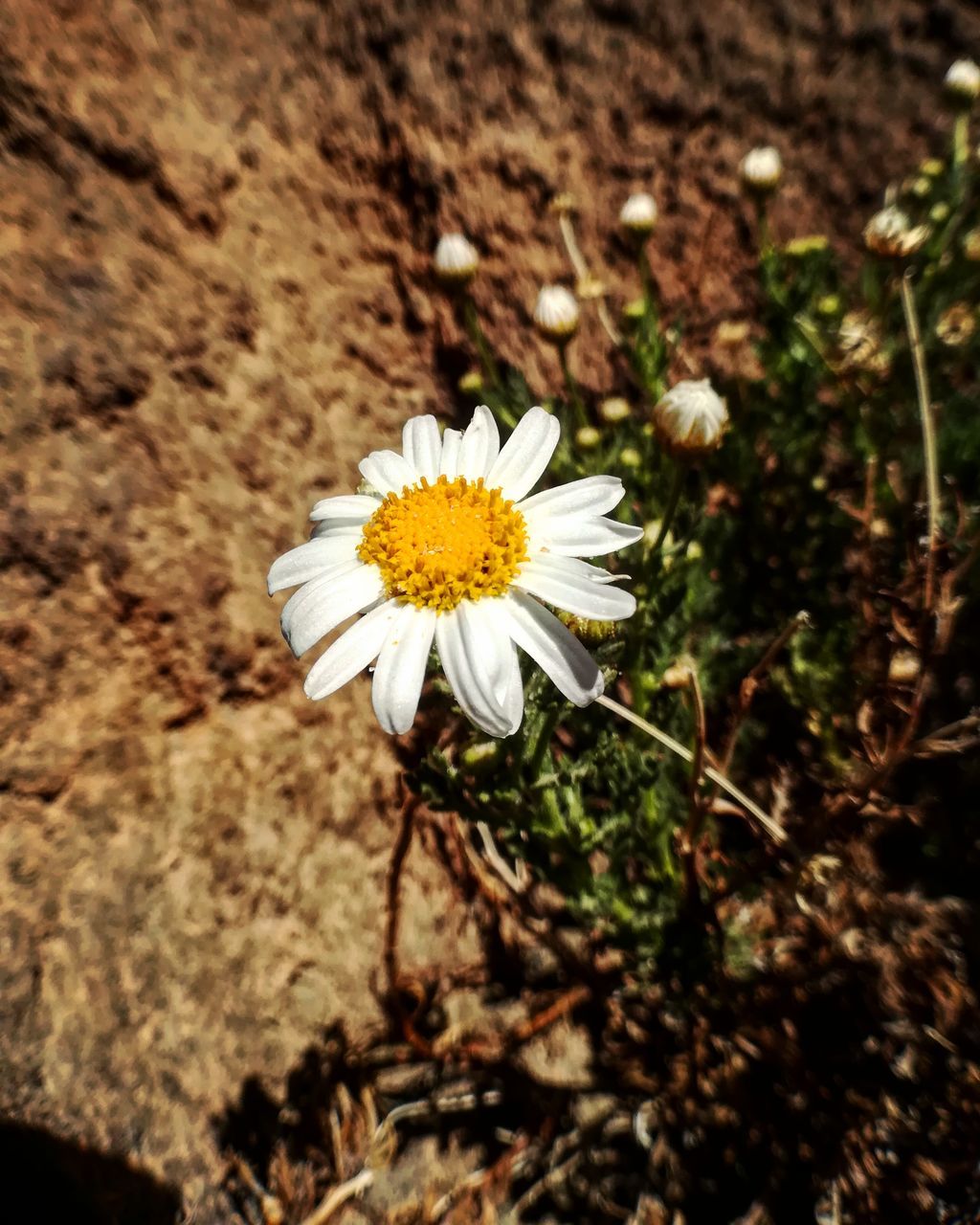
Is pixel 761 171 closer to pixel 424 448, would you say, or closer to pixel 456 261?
pixel 456 261

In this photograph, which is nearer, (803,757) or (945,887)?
(945,887)

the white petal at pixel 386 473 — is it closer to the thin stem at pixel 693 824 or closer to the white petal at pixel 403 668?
the white petal at pixel 403 668

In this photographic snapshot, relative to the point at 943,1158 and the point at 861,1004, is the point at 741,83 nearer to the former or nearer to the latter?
the point at 861,1004

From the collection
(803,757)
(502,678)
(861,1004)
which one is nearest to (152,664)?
(502,678)

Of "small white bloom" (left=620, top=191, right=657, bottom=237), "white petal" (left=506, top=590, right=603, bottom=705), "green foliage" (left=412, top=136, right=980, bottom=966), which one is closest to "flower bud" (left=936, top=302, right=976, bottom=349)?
"green foliage" (left=412, top=136, right=980, bottom=966)

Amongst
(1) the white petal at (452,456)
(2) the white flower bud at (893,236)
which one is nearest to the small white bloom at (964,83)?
(2) the white flower bud at (893,236)
